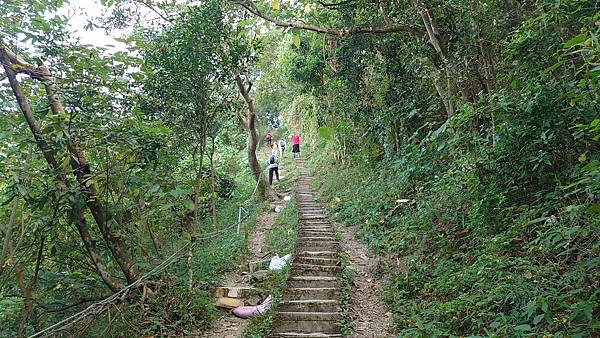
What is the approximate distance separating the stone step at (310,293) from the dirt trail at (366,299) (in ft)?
1.06

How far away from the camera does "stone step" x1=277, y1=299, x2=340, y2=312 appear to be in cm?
605

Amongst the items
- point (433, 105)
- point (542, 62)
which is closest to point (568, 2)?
point (542, 62)

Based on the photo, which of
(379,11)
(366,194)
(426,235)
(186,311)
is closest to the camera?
(186,311)

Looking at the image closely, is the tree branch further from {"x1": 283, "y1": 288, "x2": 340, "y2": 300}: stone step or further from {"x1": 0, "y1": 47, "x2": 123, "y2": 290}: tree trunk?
{"x1": 283, "y1": 288, "x2": 340, "y2": 300}: stone step

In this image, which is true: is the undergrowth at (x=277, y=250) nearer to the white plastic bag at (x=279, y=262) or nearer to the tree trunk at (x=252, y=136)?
the white plastic bag at (x=279, y=262)

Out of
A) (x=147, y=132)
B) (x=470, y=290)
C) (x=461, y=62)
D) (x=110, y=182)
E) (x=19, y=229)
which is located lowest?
(x=470, y=290)

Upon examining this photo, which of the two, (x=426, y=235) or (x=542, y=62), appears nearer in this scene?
(x=542, y=62)

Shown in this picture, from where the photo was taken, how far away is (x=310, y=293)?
645 centimetres

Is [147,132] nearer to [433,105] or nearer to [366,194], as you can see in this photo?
[433,105]

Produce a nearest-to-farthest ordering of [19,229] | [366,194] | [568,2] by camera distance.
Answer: [568,2] < [19,229] < [366,194]

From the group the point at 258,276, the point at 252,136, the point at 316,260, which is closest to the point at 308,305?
the point at 316,260

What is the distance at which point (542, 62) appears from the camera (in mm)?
4918

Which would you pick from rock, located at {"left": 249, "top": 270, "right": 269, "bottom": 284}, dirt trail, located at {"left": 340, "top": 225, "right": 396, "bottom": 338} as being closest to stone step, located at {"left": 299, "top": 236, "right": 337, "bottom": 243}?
dirt trail, located at {"left": 340, "top": 225, "right": 396, "bottom": 338}

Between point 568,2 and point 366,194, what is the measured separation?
7.08 metres
